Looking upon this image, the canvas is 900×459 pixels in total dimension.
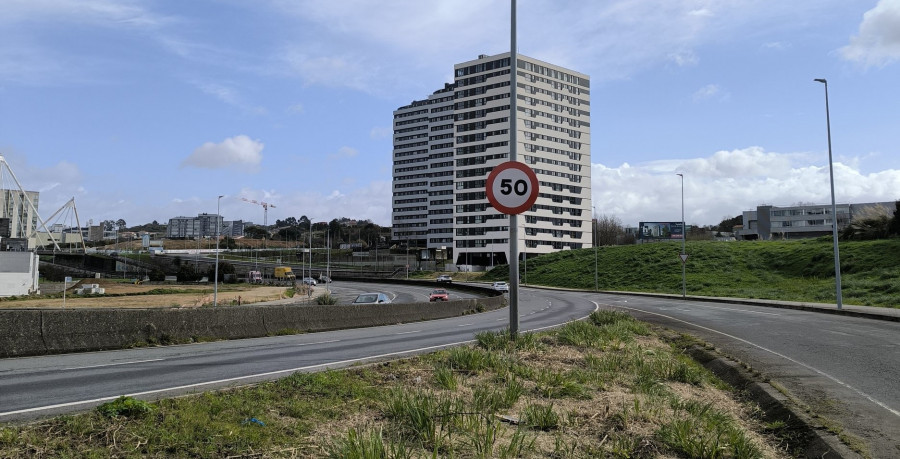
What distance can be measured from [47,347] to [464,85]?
386 ft

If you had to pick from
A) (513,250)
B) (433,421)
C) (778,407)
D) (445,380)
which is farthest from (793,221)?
(433,421)

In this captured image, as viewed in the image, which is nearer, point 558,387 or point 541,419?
point 541,419

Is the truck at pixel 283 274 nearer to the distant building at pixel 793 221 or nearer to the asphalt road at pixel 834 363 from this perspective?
the asphalt road at pixel 834 363

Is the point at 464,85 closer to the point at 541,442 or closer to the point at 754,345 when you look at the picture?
the point at 754,345

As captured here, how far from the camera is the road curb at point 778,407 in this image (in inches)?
194

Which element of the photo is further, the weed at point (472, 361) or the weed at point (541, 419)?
the weed at point (472, 361)

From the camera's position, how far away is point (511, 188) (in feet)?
31.7

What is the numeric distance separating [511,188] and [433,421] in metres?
5.48

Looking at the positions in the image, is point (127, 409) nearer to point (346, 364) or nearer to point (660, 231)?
point (346, 364)

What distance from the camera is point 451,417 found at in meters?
5.04

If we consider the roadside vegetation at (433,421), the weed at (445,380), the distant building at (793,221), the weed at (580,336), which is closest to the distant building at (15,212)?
the weed at (580,336)

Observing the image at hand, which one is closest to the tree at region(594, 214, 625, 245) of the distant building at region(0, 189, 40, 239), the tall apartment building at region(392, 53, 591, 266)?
the tall apartment building at region(392, 53, 591, 266)

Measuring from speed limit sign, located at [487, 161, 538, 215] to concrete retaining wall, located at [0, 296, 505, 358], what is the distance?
33.9 feet

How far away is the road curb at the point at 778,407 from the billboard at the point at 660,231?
112 m
